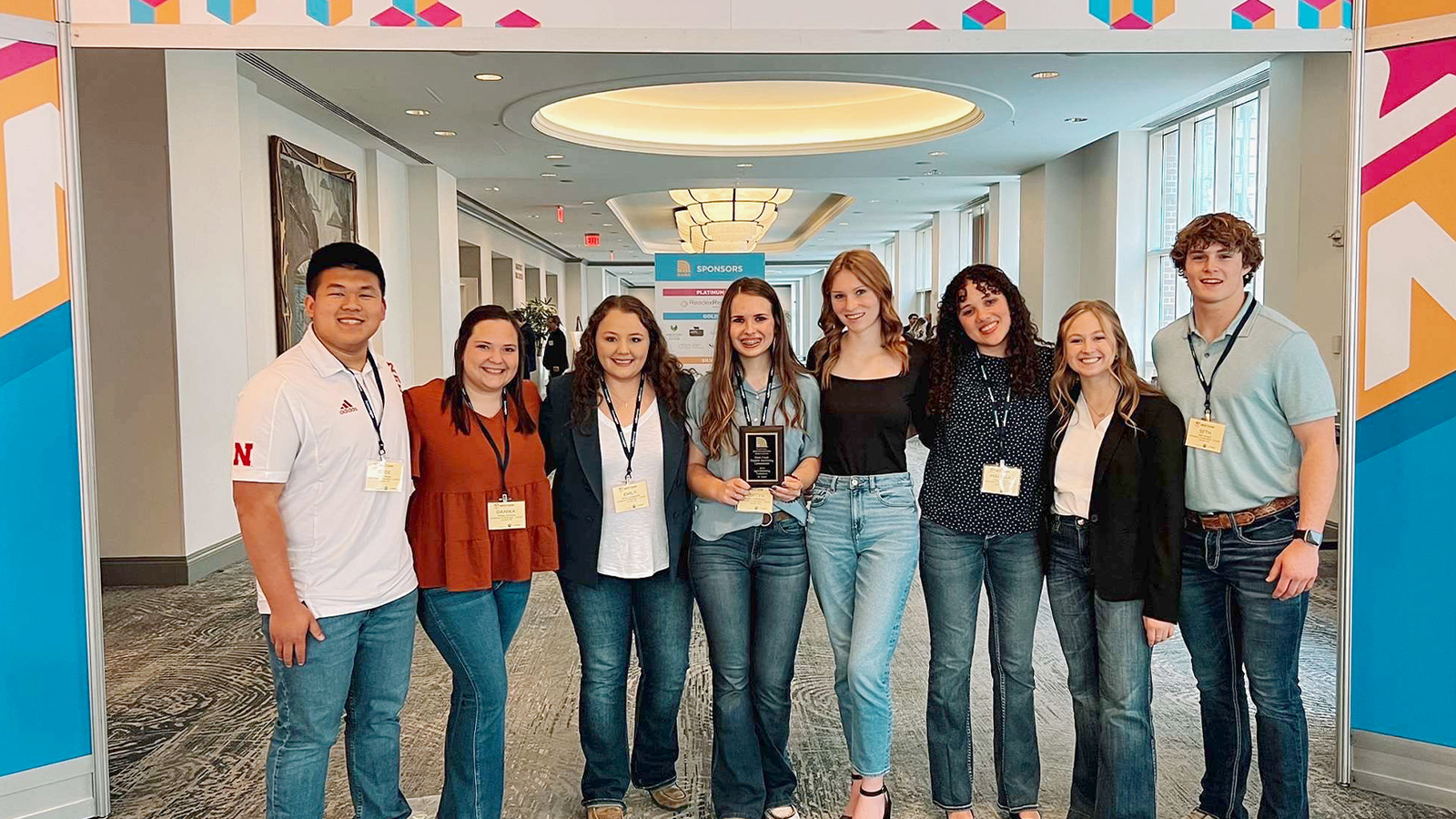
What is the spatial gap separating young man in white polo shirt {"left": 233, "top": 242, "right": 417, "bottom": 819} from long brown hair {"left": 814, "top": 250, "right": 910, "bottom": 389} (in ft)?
3.98

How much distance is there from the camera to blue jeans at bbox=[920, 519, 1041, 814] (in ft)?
9.16

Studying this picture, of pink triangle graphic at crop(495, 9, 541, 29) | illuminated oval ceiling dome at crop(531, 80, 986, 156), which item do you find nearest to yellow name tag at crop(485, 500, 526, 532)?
pink triangle graphic at crop(495, 9, 541, 29)

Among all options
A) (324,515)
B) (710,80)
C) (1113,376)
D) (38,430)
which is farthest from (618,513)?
(710,80)

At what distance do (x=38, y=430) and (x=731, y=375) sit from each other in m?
2.16

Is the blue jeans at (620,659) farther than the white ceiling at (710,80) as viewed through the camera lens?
No

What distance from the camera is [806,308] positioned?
1300 inches

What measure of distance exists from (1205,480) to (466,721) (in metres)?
2.10

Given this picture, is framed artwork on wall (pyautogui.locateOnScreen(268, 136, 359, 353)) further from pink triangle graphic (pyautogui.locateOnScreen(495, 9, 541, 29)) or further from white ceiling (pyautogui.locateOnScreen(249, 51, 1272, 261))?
pink triangle graphic (pyautogui.locateOnScreen(495, 9, 541, 29))

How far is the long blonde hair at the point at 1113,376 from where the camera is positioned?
8.61ft

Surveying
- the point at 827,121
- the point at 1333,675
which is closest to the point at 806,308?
the point at 827,121

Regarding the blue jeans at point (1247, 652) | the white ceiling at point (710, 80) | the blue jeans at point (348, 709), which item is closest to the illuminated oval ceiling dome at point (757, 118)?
the white ceiling at point (710, 80)

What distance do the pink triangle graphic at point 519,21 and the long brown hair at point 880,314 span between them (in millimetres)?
1345

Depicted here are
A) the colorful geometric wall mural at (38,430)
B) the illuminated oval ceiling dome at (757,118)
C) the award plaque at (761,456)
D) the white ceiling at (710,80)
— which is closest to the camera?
the award plaque at (761,456)

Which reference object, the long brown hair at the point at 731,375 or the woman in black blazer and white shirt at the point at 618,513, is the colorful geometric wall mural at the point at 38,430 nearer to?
the woman in black blazer and white shirt at the point at 618,513
